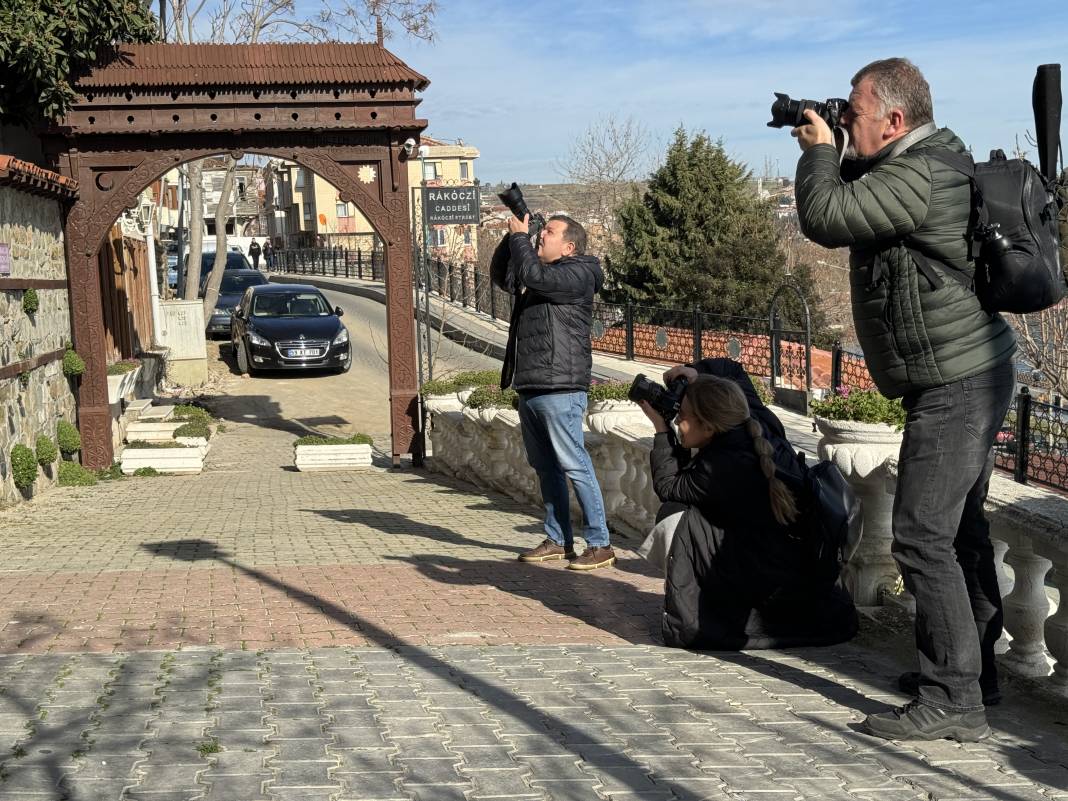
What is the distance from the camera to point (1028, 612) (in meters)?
4.47

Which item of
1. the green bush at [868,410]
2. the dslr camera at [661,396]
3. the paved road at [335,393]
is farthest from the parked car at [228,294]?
the dslr camera at [661,396]

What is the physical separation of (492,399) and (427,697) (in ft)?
25.4

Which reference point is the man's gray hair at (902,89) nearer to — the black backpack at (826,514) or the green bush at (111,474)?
the black backpack at (826,514)

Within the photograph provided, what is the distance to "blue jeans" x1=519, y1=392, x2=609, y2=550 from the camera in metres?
6.73

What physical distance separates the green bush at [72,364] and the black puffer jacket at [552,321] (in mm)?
8510

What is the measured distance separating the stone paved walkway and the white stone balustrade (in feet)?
0.68

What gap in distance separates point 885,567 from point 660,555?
1097mm

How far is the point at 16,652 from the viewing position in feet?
16.9

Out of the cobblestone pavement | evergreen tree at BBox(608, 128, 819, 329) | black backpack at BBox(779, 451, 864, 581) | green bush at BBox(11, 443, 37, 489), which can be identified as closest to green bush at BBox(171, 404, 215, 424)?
green bush at BBox(11, 443, 37, 489)

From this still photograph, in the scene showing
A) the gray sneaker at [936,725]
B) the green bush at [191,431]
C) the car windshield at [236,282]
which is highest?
the car windshield at [236,282]

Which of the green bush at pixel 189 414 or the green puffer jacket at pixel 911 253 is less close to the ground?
the green puffer jacket at pixel 911 253

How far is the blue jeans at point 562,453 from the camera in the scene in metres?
6.73

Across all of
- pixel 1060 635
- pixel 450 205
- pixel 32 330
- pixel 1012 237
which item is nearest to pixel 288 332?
pixel 450 205

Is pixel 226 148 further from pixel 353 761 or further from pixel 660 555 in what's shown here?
pixel 353 761
